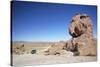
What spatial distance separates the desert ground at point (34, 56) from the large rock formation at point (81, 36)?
4.4 inches

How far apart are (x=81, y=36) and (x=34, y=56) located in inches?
26.2

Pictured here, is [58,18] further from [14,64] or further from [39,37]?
[14,64]

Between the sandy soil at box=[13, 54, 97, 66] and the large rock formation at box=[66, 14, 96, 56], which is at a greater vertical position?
the large rock formation at box=[66, 14, 96, 56]

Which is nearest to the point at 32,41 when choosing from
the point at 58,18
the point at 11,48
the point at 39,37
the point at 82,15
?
the point at 39,37

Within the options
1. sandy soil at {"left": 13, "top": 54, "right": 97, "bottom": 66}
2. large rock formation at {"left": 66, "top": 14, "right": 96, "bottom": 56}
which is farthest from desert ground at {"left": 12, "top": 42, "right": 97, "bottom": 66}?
large rock formation at {"left": 66, "top": 14, "right": 96, "bottom": 56}

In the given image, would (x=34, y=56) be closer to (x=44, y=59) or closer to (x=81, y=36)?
(x=44, y=59)

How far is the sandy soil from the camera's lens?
233 cm

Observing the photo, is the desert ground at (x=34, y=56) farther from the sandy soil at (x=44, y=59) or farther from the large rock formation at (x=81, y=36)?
the large rock formation at (x=81, y=36)

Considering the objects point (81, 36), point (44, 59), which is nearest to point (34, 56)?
point (44, 59)

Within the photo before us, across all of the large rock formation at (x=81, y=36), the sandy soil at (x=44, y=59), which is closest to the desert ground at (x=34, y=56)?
the sandy soil at (x=44, y=59)

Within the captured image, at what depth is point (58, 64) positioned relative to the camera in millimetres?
2516

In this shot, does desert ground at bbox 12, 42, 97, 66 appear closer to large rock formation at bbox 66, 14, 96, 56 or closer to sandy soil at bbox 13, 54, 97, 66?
sandy soil at bbox 13, 54, 97, 66

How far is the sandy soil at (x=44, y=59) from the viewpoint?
2.33 m

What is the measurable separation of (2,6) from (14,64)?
2.17ft
